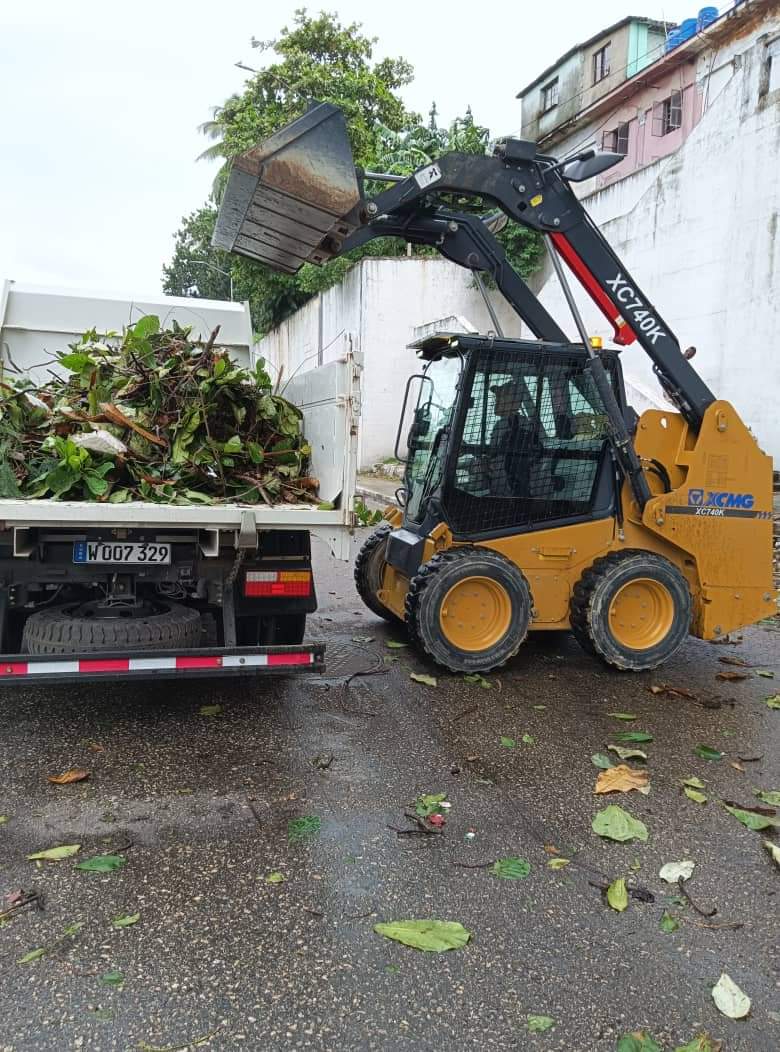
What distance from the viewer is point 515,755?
164 inches

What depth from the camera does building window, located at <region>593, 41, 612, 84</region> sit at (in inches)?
1067

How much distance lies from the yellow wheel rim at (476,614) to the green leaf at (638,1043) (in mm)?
3043

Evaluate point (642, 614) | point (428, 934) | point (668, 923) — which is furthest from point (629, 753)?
point (428, 934)

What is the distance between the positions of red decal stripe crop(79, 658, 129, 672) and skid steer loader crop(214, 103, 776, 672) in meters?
1.96

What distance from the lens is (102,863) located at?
9.89 feet

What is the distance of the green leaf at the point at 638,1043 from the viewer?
220cm

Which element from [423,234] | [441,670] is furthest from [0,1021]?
[423,234]

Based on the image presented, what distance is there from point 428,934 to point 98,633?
222 centimetres

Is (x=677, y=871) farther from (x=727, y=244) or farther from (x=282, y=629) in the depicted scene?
(x=727, y=244)

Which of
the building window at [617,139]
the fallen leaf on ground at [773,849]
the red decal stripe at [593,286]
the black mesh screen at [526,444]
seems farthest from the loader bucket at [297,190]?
the building window at [617,139]

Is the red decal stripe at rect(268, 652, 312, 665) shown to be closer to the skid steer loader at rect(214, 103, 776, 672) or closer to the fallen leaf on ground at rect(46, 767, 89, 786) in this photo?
the fallen leaf on ground at rect(46, 767, 89, 786)

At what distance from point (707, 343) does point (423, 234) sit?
28.5 ft

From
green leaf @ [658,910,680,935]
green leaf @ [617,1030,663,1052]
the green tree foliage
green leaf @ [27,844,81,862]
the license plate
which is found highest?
the green tree foliage

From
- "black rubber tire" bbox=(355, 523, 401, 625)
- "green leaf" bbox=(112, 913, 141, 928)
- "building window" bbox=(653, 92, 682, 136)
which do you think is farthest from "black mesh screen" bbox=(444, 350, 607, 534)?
"building window" bbox=(653, 92, 682, 136)
